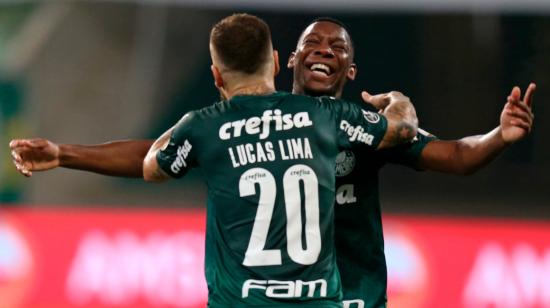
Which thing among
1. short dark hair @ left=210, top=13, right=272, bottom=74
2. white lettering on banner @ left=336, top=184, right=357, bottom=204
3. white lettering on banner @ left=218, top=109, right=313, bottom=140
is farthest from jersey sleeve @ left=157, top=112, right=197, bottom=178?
white lettering on banner @ left=336, top=184, right=357, bottom=204

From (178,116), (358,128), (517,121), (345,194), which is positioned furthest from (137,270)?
(517,121)

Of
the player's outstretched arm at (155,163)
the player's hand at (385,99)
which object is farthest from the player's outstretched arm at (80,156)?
the player's hand at (385,99)

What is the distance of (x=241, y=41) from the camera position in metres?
4.00

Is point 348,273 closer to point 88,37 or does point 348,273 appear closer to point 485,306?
point 485,306

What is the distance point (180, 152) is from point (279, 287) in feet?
1.92

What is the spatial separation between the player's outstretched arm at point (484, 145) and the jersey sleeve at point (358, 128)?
0.37 meters

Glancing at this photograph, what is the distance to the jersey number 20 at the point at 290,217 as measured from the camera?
392 centimetres

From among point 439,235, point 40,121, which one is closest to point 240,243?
point 439,235

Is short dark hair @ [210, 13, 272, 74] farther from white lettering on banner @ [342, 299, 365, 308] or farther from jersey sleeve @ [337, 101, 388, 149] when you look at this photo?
white lettering on banner @ [342, 299, 365, 308]

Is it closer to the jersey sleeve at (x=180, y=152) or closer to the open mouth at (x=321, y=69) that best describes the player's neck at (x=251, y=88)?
the jersey sleeve at (x=180, y=152)

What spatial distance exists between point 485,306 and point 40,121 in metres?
4.28

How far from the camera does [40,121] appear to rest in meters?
10.5

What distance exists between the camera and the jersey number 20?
3.92m

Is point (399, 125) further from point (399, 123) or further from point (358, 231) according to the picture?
point (358, 231)
